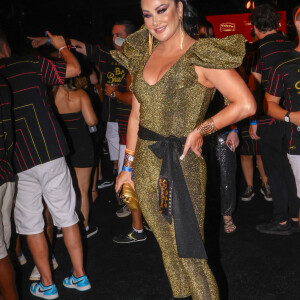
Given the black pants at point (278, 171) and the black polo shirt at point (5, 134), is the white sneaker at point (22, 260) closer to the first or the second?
the black polo shirt at point (5, 134)

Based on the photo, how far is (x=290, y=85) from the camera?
2816mm

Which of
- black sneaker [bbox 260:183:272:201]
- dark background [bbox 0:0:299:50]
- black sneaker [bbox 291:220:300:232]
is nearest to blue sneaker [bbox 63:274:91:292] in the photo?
black sneaker [bbox 291:220:300:232]

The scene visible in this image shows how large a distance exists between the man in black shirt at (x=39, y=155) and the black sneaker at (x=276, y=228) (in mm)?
1704

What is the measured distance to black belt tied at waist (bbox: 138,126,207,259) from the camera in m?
1.87

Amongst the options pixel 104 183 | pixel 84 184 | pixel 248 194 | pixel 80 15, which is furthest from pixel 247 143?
pixel 80 15

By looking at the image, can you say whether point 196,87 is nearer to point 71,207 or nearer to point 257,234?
point 71,207

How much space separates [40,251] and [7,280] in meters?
0.34

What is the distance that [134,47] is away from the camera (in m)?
2.09

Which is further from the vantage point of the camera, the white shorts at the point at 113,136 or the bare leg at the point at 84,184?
the white shorts at the point at 113,136

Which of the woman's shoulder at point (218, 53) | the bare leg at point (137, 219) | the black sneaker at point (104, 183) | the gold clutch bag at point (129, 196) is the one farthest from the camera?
the black sneaker at point (104, 183)

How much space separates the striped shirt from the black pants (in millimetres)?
1870

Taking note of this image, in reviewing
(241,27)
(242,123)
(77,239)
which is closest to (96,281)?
(77,239)

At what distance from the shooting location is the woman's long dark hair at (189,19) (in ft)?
6.21

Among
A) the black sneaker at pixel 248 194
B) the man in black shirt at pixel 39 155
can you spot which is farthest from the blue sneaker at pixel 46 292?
the black sneaker at pixel 248 194
